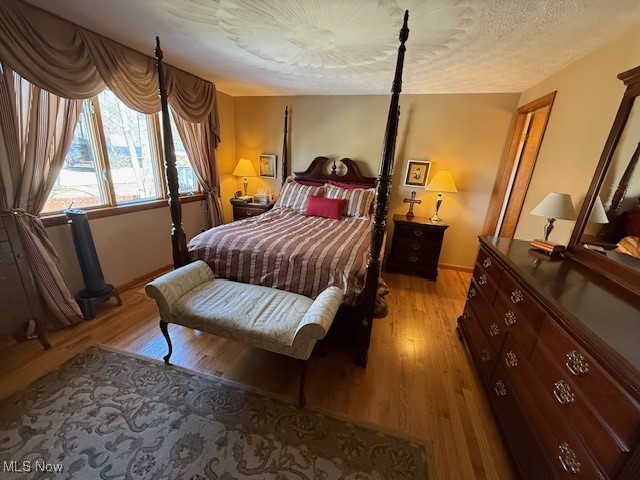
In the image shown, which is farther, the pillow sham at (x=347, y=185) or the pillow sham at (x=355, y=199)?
the pillow sham at (x=347, y=185)

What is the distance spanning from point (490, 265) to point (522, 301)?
503mm

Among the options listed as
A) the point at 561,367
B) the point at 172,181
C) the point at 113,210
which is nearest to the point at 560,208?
the point at 561,367

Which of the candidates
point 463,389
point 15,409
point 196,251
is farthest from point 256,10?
point 463,389

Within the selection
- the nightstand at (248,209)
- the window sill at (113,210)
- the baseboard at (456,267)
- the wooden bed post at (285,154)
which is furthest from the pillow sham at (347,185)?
the window sill at (113,210)

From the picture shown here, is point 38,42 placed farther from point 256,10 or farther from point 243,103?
point 243,103

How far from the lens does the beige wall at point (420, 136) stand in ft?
10.2

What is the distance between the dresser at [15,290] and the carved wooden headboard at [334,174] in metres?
2.83

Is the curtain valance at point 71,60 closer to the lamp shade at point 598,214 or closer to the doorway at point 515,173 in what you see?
the lamp shade at point 598,214

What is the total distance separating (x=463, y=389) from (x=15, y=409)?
2.59m

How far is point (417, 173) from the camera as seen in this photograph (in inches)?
134

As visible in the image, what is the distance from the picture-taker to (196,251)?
208 centimetres

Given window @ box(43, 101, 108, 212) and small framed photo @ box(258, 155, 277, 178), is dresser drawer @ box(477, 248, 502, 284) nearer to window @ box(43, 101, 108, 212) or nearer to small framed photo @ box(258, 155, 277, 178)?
small framed photo @ box(258, 155, 277, 178)

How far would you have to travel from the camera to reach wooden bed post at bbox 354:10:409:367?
4.38 ft

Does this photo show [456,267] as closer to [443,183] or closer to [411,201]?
[411,201]
